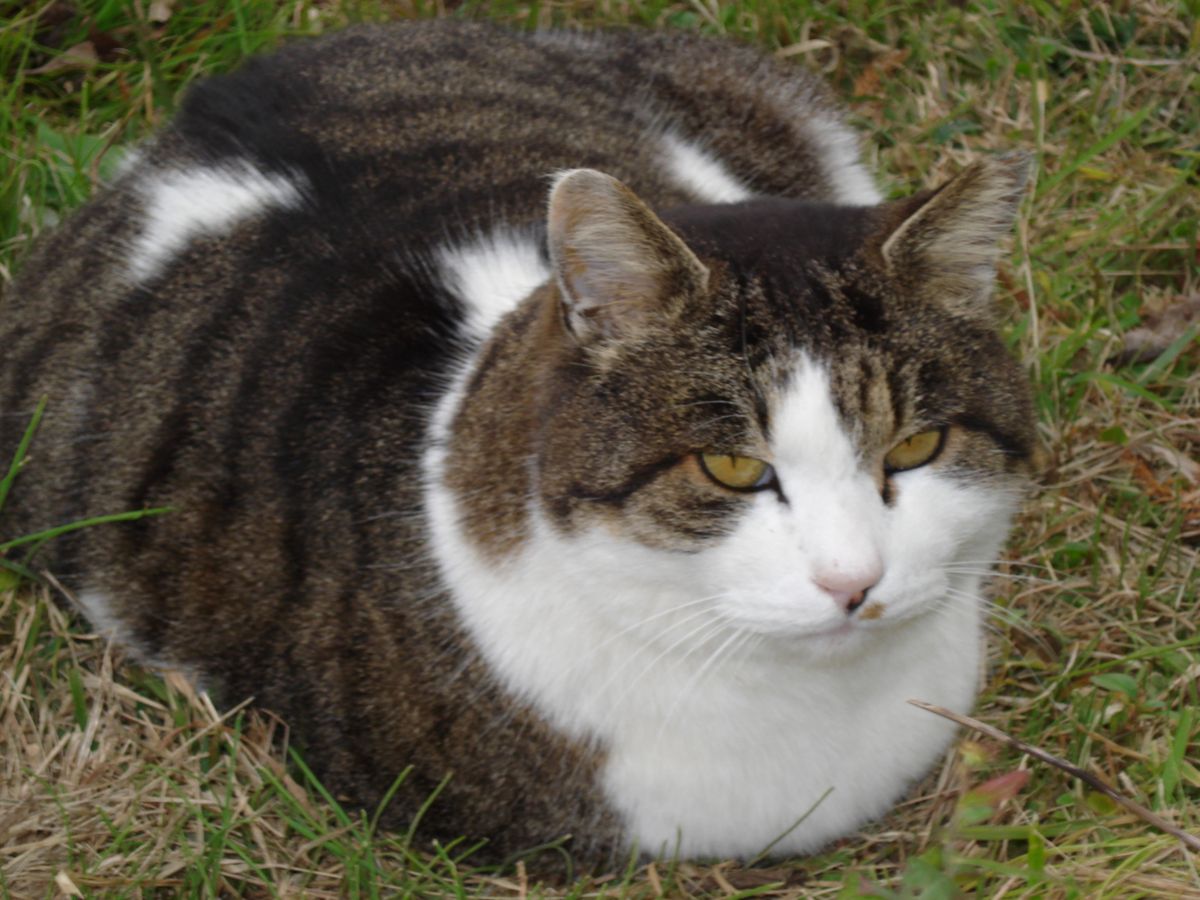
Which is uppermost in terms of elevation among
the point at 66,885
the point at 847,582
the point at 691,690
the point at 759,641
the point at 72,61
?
the point at 72,61

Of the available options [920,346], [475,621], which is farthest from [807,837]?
[920,346]

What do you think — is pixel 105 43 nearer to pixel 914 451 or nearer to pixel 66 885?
pixel 66 885

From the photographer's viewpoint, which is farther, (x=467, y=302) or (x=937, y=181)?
(x=937, y=181)

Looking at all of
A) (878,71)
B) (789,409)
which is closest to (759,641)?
(789,409)

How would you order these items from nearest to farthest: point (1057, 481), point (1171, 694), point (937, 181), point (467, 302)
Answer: point (467, 302) → point (1171, 694) → point (1057, 481) → point (937, 181)

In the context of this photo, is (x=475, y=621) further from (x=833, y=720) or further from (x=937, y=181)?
(x=937, y=181)

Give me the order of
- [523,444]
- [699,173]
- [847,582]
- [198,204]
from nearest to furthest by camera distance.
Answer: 1. [847,582]
2. [523,444]
3. [198,204]
4. [699,173]
